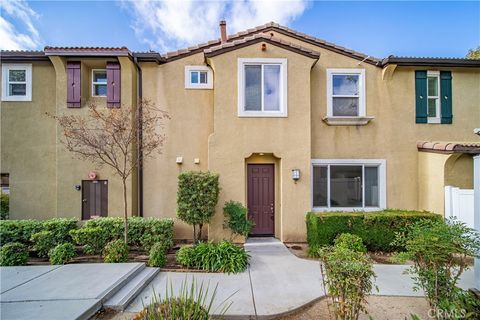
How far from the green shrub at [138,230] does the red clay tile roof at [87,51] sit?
6.19 m

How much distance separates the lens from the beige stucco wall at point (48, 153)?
905cm

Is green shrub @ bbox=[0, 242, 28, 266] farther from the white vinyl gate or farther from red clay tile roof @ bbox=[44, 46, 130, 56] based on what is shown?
the white vinyl gate

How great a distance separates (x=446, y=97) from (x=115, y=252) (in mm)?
13780

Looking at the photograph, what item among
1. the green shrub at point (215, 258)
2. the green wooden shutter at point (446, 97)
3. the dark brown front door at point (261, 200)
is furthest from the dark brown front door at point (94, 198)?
the green wooden shutter at point (446, 97)

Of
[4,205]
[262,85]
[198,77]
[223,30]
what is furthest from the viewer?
[223,30]

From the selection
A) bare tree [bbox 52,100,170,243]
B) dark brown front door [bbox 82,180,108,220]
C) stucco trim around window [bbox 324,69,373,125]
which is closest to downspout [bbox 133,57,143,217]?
bare tree [bbox 52,100,170,243]

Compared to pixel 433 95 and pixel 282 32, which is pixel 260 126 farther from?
pixel 433 95

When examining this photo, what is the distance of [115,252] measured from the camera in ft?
22.4

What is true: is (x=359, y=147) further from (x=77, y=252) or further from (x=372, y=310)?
(x=77, y=252)

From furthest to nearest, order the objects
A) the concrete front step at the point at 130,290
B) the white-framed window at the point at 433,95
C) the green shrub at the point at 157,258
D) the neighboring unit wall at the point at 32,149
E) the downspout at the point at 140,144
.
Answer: the white-framed window at the point at 433,95 < the neighboring unit wall at the point at 32,149 < the downspout at the point at 140,144 < the green shrub at the point at 157,258 < the concrete front step at the point at 130,290

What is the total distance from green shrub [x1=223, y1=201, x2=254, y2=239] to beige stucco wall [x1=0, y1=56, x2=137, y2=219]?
→ 12.4 ft

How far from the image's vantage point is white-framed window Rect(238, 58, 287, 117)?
355 inches

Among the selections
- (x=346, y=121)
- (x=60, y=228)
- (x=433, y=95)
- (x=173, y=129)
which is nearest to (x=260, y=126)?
(x=173, y=129)

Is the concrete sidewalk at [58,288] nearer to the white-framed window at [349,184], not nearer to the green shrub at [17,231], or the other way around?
the green shrub at [17,231]
